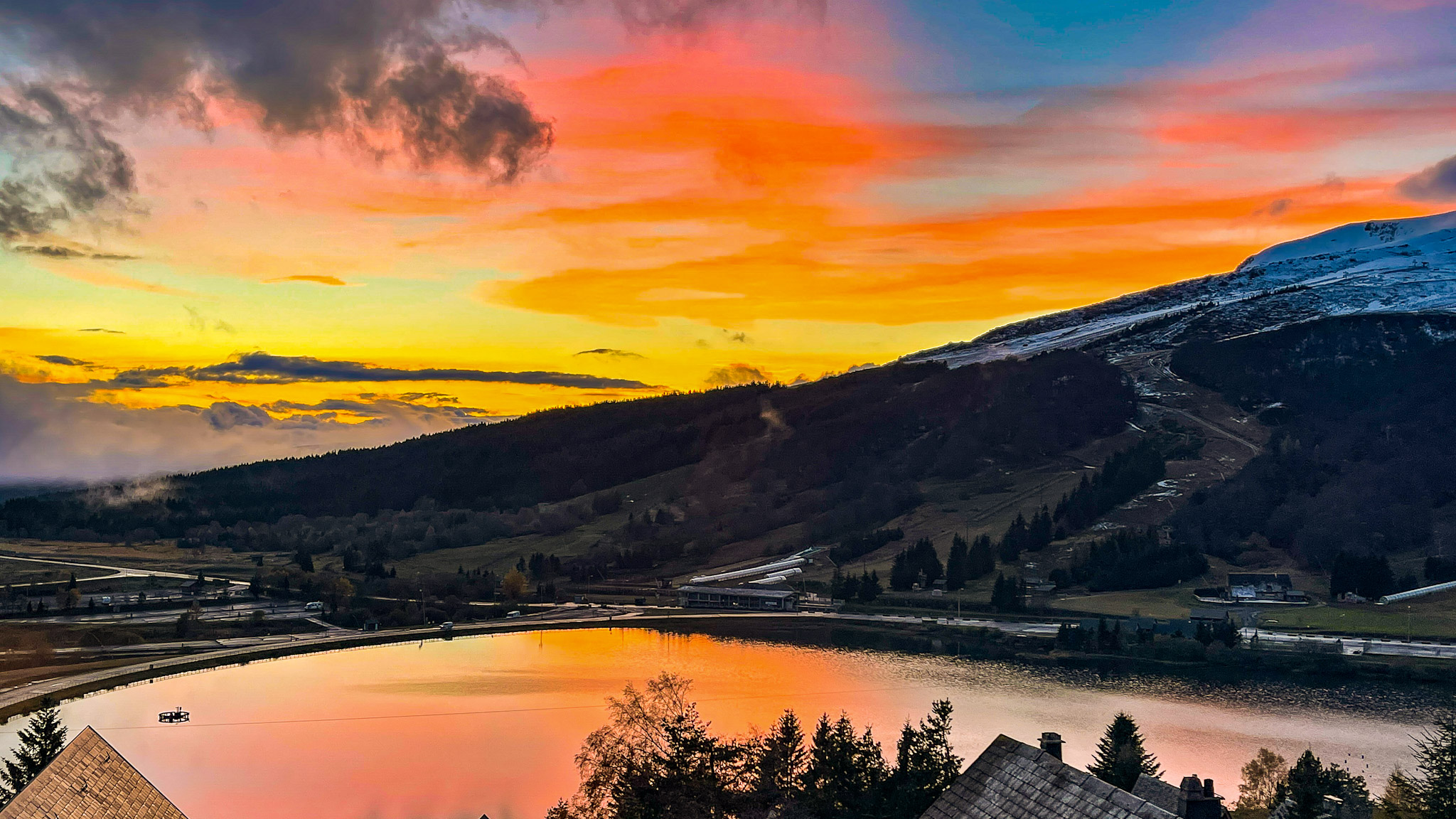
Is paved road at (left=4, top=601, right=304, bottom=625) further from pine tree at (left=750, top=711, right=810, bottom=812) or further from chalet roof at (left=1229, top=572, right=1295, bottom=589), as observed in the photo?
pine tree at (left=750, top=711, right=810, bottom=812)

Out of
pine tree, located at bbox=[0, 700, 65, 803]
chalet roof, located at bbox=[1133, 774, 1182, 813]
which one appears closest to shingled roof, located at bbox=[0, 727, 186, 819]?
pine tree, located at bbox=[0, 700, 65, 803]

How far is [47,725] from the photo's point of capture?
54.2 m

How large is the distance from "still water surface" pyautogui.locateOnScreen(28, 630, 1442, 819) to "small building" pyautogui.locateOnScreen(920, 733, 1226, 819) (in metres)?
46.3

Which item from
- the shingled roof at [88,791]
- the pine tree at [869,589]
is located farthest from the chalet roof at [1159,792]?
the pine tree at [869,589]

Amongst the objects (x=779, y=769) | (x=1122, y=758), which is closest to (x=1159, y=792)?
(x=779, y=769)

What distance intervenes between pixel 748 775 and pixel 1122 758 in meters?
16.4

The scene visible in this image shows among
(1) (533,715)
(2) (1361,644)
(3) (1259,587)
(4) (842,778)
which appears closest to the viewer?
(4) (842,778)

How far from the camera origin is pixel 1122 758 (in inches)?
2135

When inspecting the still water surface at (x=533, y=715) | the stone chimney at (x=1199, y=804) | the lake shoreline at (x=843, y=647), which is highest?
the stone chimney at (x=1199, y=804)

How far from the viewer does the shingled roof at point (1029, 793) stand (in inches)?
995

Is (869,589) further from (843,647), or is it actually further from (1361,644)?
(1361,644)

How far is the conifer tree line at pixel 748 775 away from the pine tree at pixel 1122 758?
665 centimetres

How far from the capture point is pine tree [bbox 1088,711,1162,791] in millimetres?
51344

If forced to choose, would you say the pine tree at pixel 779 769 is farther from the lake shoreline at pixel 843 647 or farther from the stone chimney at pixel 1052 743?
the lake shoreline at pixel 843 647
